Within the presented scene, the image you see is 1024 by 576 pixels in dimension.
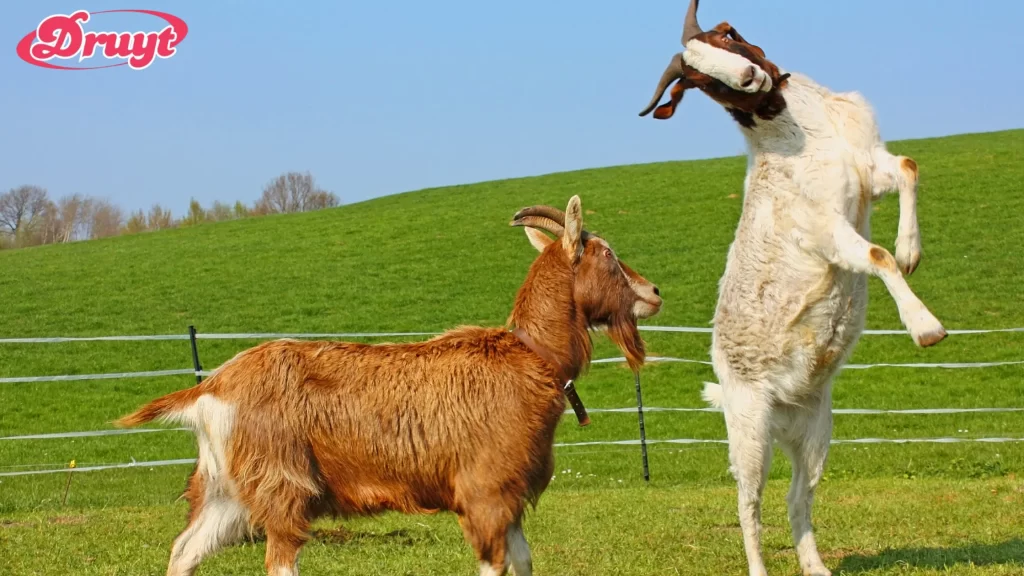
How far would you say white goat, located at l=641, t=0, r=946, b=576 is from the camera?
20.4 ft

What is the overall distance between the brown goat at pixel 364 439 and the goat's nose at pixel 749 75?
1.21m

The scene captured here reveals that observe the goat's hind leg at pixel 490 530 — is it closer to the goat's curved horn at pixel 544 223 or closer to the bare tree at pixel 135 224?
the goat's curved horn at pixel 544 223

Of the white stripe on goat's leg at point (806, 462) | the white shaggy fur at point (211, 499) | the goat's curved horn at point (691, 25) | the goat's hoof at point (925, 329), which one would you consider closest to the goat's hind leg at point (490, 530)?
the white shaggy fur at point (211, 499)

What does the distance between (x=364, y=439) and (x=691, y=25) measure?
321cm

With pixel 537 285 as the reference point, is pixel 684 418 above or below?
below

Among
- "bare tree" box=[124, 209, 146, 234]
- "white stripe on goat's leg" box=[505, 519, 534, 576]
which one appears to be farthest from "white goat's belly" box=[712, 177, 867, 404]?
"bare tree" box=[124, 209, 146, 234]

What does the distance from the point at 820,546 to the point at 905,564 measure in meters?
1.17

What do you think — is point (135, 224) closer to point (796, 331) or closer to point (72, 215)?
point (72, 215)

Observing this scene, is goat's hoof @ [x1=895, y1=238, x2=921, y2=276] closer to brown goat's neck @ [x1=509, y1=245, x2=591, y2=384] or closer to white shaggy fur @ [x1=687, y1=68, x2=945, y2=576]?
white shaggy fur @ [x1=687, y1=68, x2=945, y2=576]

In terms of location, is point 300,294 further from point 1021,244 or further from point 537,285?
point 537,285

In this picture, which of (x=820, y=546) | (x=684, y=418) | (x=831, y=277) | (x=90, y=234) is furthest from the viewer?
(x=90, y=234)

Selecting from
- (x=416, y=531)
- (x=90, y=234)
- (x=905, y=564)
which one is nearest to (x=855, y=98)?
(x=905, y=564)

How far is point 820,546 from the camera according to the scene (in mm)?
7840

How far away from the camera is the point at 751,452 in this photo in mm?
6500
